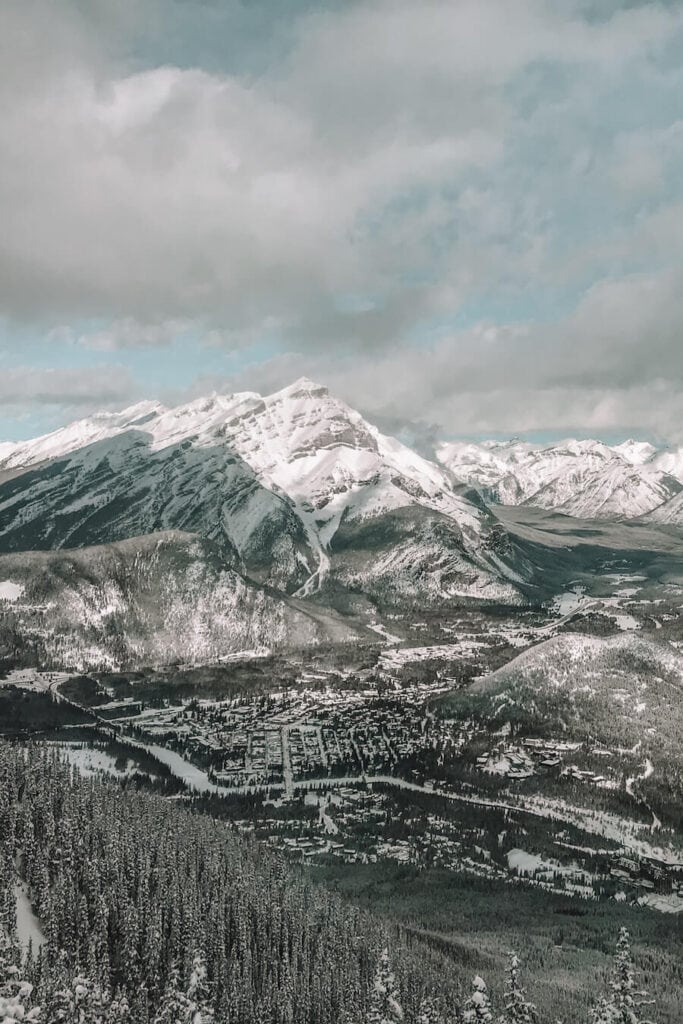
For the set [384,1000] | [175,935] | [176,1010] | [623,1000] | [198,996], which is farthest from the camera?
[175,935]

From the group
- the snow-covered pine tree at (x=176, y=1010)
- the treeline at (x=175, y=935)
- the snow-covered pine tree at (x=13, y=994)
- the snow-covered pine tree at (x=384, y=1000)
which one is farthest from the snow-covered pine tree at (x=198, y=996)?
the snow-covered pine tree at (x=384, y=1000)

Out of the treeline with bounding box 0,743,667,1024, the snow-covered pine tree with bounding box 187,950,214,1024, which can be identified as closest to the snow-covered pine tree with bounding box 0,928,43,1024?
the treeline with bounding box 0,743,667,1024

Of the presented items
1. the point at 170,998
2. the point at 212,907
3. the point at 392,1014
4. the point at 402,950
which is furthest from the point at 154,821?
the point at 392,1014

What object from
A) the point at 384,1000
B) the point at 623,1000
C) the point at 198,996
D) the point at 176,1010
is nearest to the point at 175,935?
the point at 198,996

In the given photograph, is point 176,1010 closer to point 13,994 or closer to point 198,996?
point 198,996

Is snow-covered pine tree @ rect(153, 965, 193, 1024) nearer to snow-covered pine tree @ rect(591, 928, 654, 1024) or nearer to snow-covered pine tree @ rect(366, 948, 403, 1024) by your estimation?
snow-covered pine tree @ rect(366, 948, 403, 1024)

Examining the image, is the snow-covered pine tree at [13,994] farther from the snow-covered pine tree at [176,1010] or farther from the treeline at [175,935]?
the snow-covered pine tree at [176,1010]

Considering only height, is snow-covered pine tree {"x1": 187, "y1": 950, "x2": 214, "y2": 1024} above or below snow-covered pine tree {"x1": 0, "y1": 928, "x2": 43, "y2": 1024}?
below

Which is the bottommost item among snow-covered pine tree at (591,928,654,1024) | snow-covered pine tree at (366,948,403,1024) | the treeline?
the treeline
